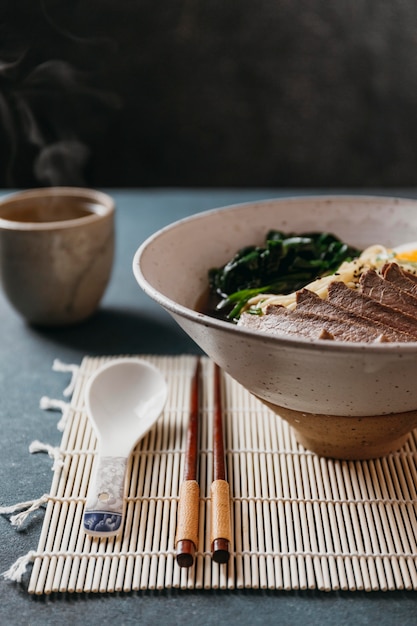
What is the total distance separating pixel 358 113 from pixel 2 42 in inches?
93.5

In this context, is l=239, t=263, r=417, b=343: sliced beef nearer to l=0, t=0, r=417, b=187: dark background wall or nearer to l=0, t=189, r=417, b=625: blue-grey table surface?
l=0, t=189, r=417, b=625: blue-grey table surface

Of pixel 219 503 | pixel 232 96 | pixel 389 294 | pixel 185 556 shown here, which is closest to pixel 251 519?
pixel 219 503

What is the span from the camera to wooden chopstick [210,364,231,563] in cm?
112

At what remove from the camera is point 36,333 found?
208cm

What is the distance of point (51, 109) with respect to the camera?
3.46m

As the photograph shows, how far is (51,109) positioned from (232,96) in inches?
41.5

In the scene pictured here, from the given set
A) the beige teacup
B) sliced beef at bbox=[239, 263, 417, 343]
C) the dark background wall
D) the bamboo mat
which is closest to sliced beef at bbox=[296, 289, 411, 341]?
sliced beef at bbox=[239, 263, 417, 343]

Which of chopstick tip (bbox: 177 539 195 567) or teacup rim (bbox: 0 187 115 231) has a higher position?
chopstick tip (bbox: 177 539 195 567)

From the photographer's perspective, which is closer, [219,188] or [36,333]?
[36,333]

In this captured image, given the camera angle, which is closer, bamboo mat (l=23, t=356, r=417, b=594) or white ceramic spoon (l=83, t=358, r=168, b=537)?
bamboo mat (l=23, t=356, r=417, b=594)

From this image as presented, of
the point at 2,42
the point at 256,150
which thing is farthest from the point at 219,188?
the point at 2,42

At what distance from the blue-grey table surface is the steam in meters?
0.47

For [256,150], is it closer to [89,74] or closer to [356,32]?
[356,32]

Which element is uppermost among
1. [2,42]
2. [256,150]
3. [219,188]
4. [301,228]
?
[2,42]
